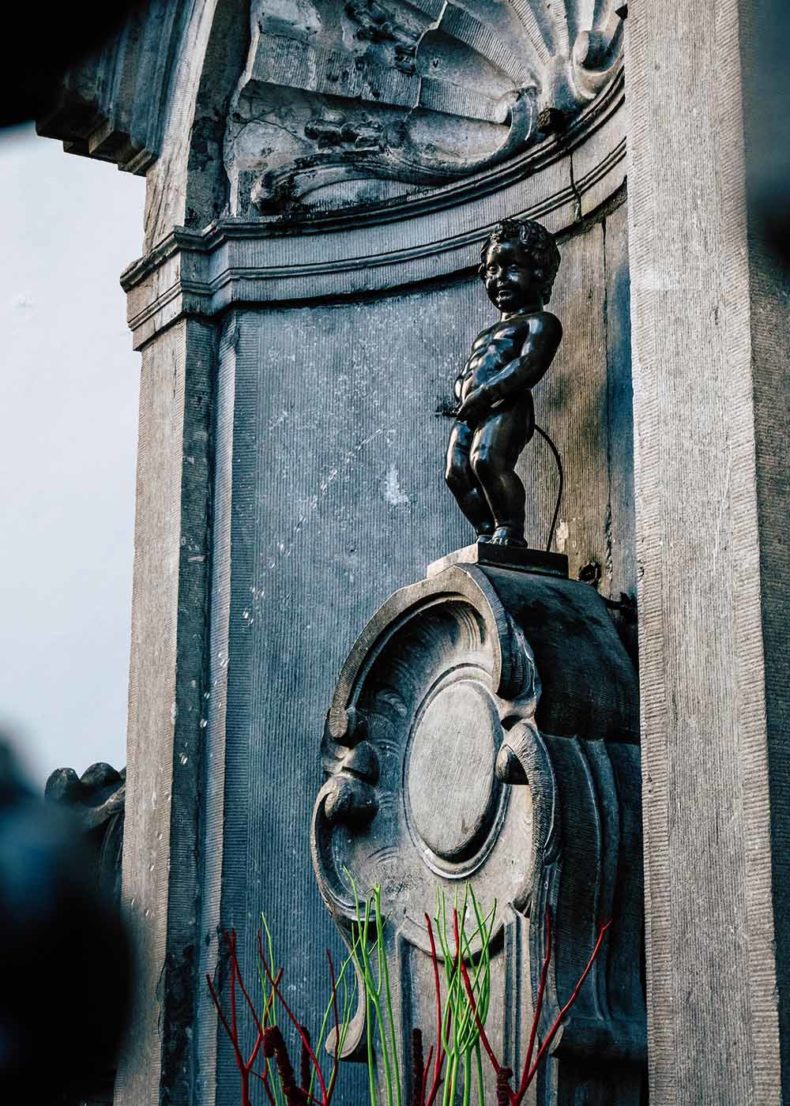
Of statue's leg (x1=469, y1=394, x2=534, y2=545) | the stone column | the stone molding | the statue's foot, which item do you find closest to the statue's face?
statue's leg (x1=469, y1=394, x2=534, y2=545)

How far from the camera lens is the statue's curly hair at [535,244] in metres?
4.26

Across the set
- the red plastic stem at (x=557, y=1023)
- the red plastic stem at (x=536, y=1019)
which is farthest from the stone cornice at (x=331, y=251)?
the red plastic stem at (x=557, y=1023)

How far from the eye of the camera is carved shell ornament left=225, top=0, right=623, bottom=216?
5.30 meters

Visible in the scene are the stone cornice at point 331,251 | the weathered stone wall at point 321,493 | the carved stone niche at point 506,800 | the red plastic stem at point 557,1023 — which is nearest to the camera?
the red plastic stem at point 557,1023

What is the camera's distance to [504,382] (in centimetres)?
415

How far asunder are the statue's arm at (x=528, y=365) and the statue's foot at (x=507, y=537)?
0.35 m

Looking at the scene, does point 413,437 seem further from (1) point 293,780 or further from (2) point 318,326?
(1) point 293,780

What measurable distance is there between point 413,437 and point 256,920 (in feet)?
5.28

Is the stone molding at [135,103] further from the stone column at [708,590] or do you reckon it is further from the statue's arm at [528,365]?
the stone column at [708,590]

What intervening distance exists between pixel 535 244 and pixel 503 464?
0.61 m

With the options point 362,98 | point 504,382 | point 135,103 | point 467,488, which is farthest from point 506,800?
point 135,103

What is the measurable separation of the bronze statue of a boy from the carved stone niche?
15.2 inches

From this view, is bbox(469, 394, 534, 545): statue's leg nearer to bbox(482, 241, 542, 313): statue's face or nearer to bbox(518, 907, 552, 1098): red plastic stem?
bbox(482, 241, 542, 313): statue's face

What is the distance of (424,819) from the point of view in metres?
3.66
